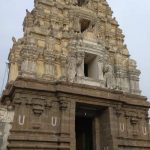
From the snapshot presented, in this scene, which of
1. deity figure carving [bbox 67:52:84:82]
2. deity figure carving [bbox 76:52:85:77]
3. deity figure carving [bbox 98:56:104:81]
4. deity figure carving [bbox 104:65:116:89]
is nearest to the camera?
deity figure carving [bbox 67:52:84:82]

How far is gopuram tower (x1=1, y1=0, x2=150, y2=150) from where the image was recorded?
51.3ft

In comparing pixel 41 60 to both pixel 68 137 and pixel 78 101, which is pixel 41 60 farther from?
→ pixel 68 137

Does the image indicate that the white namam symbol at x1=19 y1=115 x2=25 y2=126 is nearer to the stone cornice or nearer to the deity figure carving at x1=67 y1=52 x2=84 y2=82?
the stone cornice

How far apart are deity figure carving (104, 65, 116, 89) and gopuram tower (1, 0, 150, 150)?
7 centimetres

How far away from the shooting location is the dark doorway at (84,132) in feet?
65.4

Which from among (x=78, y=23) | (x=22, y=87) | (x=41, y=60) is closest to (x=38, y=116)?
(x=22, y=87)

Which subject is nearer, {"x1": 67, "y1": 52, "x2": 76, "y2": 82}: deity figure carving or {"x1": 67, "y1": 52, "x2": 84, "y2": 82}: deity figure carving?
A: {"x1": 67, "y1": 52, "x2": 76, "y2": 82}: deity figure carving

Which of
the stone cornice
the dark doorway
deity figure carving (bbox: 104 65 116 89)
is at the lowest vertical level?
the dark doorway

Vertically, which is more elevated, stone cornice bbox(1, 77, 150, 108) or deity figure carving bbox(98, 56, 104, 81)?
deity figure carving bbox(98, 56, 104, 81)

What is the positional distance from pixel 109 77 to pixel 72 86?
13.2 ft

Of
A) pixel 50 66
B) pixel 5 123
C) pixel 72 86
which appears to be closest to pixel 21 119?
pixel 5 123

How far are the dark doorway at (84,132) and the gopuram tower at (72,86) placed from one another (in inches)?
2.9

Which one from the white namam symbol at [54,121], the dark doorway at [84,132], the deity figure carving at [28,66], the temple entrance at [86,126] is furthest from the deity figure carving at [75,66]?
the dark doorway at [84,132]

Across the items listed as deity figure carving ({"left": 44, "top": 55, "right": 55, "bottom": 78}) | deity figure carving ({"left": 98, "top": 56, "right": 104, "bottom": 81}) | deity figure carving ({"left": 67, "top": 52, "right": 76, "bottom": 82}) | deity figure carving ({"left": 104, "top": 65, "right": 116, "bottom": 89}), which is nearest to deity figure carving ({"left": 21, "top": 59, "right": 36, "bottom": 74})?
deity figure carving ({"left": 44, "top": 55, "right": 55, "bottom": 78})
